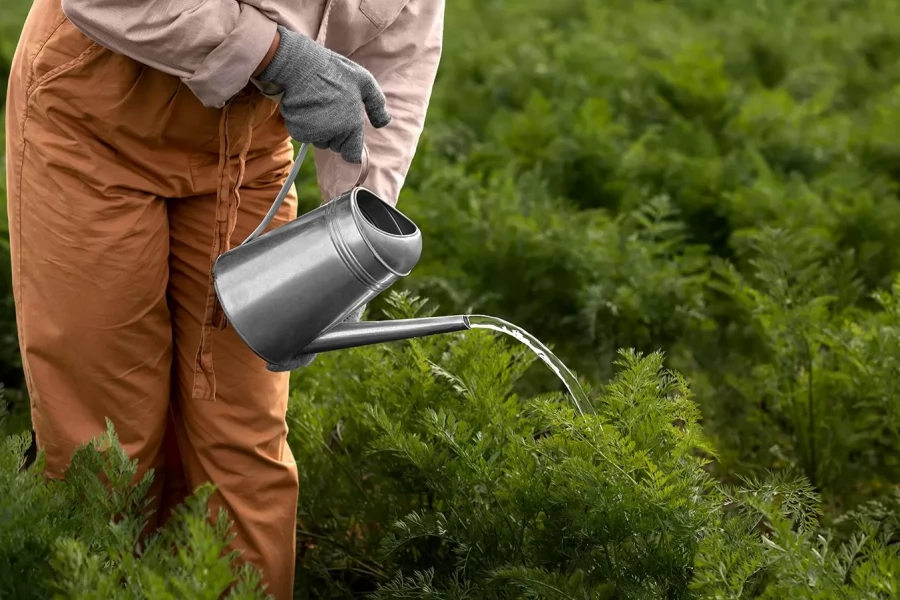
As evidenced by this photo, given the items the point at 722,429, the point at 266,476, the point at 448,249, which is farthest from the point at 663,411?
the point at 448,249

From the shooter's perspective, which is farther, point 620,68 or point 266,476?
point 620,68

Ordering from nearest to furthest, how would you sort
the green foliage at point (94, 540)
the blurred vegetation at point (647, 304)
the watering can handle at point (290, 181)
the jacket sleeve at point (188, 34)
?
the green foliage at point (94, 540)
the jacket sleeve at point (188, 34)
the watering can handle at point (290, 181)
the blurred vegetation at point (647, 304)

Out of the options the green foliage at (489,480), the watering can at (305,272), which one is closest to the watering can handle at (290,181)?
the watering can at (305,272)

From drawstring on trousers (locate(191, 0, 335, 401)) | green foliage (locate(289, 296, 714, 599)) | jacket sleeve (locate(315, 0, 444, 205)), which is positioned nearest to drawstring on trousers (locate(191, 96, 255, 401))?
drawstring on trousers (locate(191, 0, 335, 401))

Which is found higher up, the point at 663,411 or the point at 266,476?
the point at 663,411

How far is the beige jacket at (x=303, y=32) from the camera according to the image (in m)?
1.96

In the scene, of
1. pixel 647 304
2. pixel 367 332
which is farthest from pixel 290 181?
pixel 647 304

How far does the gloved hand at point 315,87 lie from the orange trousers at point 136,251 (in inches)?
6.7

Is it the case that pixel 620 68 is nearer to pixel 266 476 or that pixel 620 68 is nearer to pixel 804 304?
pixel 804 304

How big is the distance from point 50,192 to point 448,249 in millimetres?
2188

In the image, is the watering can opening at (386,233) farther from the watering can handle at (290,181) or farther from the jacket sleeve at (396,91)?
the jacket sleeve at (396,91)

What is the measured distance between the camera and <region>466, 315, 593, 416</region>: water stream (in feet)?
7.75

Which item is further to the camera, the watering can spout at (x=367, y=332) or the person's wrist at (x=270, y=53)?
the watering can spout at (x=367, y=332)

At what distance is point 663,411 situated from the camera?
2.34 m
